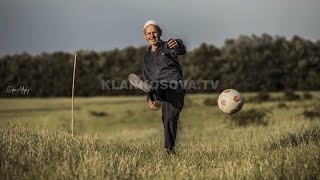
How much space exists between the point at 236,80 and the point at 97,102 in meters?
16.7

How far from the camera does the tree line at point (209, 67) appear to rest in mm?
58188

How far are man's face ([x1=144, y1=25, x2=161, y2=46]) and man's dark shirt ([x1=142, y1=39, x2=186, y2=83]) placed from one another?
132 mm

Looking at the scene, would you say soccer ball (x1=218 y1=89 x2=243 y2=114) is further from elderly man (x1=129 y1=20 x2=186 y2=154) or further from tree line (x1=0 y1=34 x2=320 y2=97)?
tree line (x1=0 y1=34 x2=320 y2=97)

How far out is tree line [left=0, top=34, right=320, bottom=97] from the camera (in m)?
58.2

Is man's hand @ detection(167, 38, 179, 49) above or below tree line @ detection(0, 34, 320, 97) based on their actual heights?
below

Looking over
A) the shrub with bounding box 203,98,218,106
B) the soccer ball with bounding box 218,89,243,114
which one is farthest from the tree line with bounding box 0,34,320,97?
the soccer ball with bounding box 218,89,243,114

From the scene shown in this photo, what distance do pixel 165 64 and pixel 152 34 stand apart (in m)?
0.59

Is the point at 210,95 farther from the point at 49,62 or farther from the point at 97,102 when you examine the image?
the point at 49,62

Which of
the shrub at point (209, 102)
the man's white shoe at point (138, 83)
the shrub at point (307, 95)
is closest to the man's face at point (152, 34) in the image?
the man's white shoe at point (138, 83)

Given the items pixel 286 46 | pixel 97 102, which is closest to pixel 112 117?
pixel 97 102

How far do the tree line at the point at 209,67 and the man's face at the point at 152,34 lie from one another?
143 ft

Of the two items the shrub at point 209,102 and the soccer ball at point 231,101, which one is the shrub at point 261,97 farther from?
the soccer ball at point 231,101

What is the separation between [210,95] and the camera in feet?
185

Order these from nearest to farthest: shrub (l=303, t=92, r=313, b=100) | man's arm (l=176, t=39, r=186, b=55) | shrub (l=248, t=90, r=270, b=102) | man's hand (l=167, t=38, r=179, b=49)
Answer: man's hand (l=167, t=38, r=179, b=49) → man's arm (l=176, t=39, r=186, b=55) → shrub (l=248, t=90, r=270, b=102) → shrub (l=303, t=92, r=313, b=100)
